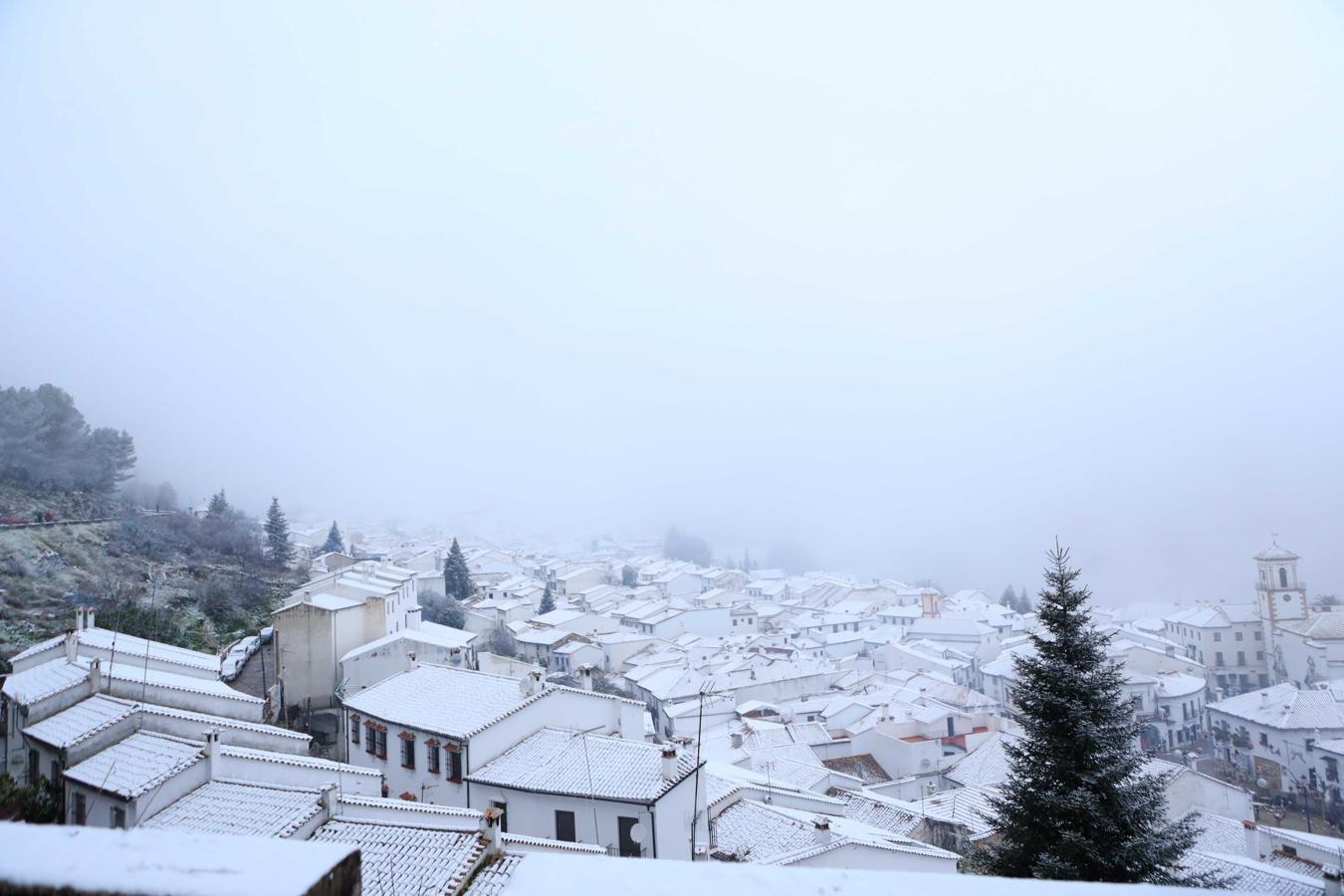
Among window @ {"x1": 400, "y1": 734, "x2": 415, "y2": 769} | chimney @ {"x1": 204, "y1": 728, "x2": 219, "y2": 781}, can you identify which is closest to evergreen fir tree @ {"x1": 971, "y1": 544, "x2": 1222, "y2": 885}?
chimney @ {"x1": 204, "y1": 728, "x2": 219, "y2": 781}

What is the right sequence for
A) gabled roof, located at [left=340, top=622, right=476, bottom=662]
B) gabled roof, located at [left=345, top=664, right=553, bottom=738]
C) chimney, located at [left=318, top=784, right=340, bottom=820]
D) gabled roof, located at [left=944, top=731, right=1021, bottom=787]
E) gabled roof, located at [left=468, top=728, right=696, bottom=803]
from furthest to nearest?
gabled roof, located at [left=944, top=731, right=1021, bottom=787], gabled roof, located at [left=340, top=622, right=476, bottom=662], gabled roof, located at [left=345, top=664, right=553, bottom=738], gabled roof, located at [left=468, top=728, right=696, bottom=803], chimney, located at [left=318, top=784, right=340, bottom=820]

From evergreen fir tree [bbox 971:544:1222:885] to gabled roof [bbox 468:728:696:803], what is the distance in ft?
18.9

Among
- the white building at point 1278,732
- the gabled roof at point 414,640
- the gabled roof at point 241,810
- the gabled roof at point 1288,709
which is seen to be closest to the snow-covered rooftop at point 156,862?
the gabled roof at point 241,810

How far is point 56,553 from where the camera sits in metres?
26.2

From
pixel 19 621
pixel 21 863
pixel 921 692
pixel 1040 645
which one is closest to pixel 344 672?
pixel 19 621

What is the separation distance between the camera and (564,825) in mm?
12672

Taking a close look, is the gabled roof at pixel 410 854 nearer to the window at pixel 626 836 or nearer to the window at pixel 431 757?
the window at pixel 626 836

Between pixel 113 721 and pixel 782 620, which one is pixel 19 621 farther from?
pixel 782 620

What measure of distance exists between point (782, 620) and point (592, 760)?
51.8 metres

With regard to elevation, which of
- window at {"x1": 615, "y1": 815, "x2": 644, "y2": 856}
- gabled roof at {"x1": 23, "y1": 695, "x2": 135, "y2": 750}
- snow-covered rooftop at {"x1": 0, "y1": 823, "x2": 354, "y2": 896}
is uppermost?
snow-covered rooftop at {"x1": 0, "y1": 823, "x2": 354, "y2": 896}

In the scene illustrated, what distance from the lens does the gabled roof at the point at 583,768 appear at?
12.5 m

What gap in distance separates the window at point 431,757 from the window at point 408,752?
583 mm

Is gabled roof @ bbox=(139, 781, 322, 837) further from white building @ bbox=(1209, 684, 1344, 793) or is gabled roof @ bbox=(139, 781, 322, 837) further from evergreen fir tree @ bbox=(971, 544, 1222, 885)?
white building @ bbox=(1209, 684, 1344, 793)

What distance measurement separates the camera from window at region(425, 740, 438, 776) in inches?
565
